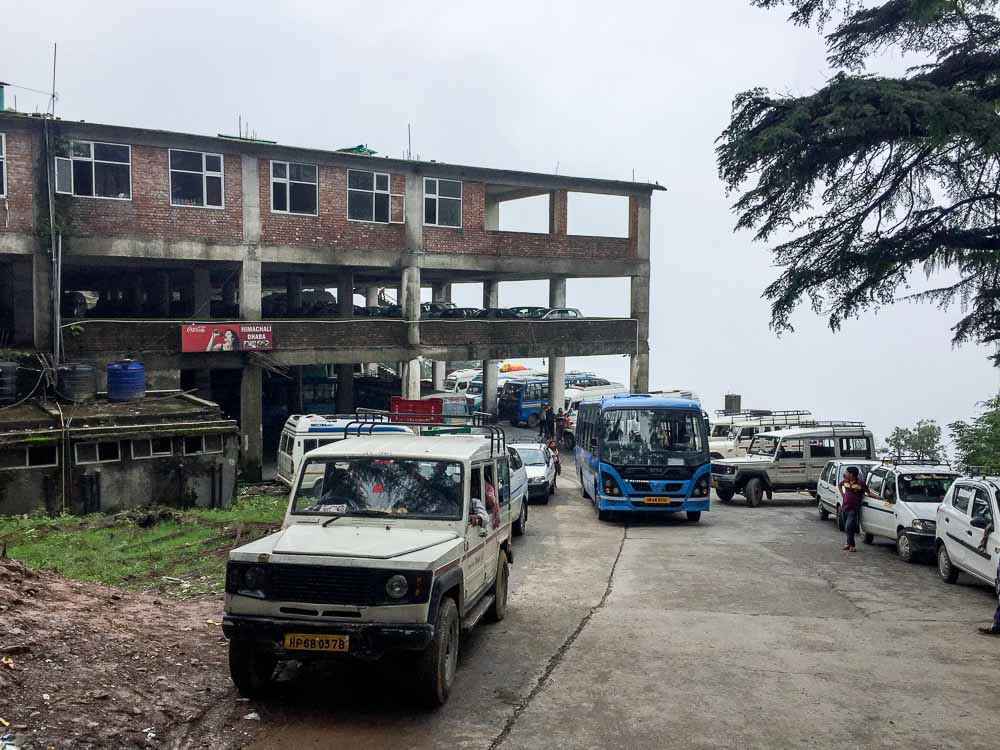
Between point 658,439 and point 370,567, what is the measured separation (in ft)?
44.9

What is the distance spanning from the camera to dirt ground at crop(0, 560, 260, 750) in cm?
680

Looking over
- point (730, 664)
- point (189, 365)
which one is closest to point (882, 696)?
point (730, 664)

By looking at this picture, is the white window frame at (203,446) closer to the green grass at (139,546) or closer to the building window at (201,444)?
the building window at (201,444)

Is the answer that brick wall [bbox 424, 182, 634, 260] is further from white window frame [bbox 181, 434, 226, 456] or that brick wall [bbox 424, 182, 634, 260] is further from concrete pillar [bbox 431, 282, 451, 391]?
white window frame [bbox 181, 434, 226, 456]

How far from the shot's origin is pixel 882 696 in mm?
8320

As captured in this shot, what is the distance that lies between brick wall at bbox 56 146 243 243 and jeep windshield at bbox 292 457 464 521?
866 inches

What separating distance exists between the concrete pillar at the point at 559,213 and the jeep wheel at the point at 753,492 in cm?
1569

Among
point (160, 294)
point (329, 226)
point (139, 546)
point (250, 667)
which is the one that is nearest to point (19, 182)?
point (329, 226)

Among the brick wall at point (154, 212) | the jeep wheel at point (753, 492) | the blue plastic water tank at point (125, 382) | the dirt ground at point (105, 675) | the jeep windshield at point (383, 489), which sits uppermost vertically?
the brick wall at point (154, 212)

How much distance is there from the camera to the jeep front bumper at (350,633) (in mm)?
7348

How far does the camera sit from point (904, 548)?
16.2m

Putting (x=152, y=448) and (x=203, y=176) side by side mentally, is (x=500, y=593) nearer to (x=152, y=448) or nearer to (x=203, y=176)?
(x=152, y=448)

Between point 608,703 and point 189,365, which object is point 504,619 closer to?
point 608,703

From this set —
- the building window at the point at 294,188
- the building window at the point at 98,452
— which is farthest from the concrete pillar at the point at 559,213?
the building window at the point at 98,452
